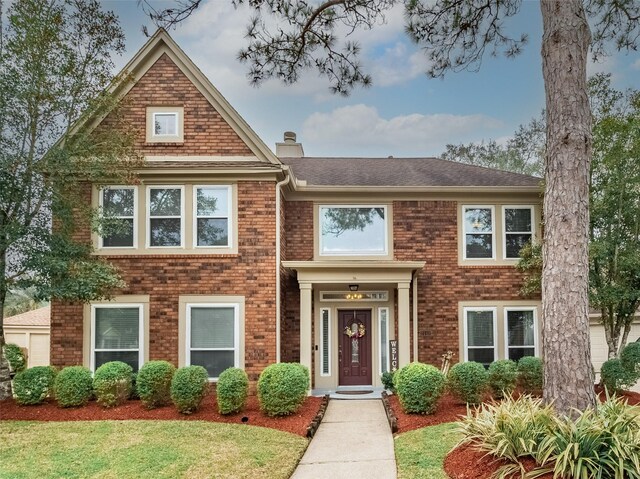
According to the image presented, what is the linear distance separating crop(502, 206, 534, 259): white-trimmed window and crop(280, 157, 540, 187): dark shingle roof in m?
0.66

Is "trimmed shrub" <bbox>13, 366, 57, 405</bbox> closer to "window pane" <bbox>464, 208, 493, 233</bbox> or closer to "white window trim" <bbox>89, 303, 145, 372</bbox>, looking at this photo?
"white window trim" <bbox>89, 303, 145, 372</bbox>

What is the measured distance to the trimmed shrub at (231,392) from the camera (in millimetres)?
9578

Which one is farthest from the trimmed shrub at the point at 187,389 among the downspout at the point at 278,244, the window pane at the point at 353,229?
the window pane at the point at 353,229

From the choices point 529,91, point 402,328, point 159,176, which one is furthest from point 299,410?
point 529,91

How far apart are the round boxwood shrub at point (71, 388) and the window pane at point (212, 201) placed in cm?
409

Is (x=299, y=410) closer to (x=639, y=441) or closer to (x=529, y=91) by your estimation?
(x=639, y=441)

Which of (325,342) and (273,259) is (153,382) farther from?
(325,342)

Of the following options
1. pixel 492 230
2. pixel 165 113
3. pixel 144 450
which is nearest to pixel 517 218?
pixel 492 230

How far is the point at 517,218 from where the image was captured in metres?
13.5

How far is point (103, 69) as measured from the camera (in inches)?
420

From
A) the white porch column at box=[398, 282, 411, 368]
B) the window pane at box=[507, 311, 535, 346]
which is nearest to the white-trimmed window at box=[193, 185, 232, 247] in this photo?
the white porch column at box=[398, 282, 411, 368]

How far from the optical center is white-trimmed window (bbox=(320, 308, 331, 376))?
13312 mm

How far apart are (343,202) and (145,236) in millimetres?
4770

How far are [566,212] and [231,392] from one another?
6.29 metres
